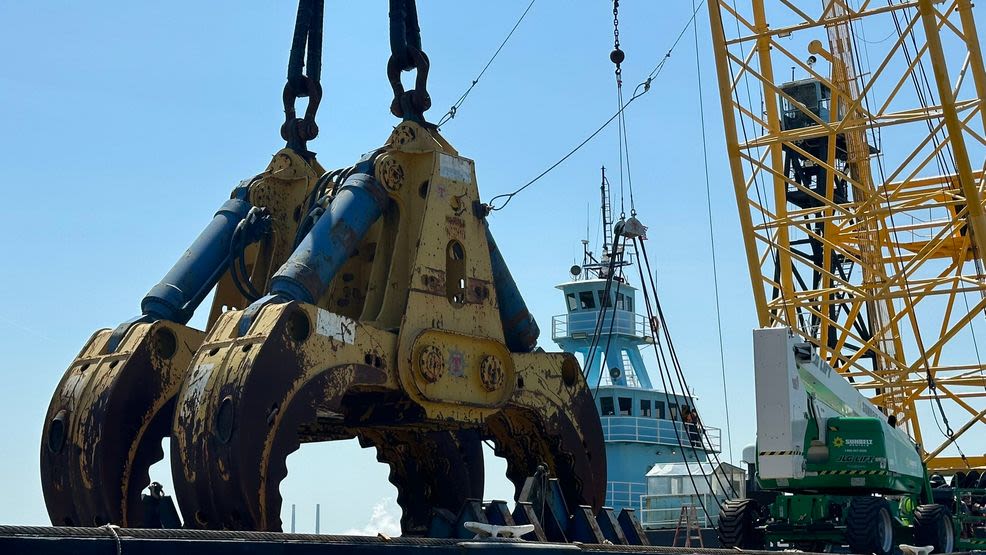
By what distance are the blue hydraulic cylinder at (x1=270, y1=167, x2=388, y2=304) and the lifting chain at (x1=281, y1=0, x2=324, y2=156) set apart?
1.92m

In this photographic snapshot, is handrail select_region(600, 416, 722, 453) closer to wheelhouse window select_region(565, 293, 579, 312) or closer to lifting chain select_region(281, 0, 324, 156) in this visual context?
wheelhouse window select_region(565, 293, 579, 312)

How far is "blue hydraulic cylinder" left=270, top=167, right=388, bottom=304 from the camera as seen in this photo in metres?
11.8

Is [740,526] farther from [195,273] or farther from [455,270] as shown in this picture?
[195,273]

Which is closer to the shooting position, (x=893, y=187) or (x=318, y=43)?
(x=318, y=43)

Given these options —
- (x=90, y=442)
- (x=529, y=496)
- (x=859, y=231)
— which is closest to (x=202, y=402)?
(x=90, y=442)

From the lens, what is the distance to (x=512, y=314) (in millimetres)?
14180

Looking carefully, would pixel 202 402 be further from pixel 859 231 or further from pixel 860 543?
pixel 859 231

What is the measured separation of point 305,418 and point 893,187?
22.1m

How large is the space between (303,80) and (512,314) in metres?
3.49

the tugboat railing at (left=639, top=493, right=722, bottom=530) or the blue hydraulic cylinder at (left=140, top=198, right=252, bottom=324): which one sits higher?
the tugboat railing at (left=639, top=493, right=722, bottom=530)

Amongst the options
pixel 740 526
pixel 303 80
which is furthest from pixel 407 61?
pixel 740 526

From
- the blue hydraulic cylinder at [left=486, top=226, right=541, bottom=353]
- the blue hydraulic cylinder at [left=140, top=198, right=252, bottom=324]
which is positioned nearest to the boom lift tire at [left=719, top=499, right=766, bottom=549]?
the blue hydraulic cylinder at [left=486, top=226, right=541, bottom=353]

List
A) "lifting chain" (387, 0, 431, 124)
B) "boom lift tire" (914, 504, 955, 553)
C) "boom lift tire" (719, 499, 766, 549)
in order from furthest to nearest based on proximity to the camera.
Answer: "boom lift tire" (914, 504, 955, 553), "boom lift tire" (719, 499, 766, 549), "lifting chain" (387, 0, 431, 124)

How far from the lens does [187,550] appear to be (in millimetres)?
7484
